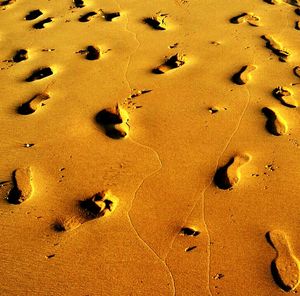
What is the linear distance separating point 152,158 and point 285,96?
47.8 inches

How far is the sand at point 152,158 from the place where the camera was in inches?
79.1

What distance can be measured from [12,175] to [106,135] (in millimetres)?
675

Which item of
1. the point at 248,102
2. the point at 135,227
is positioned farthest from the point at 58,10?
the point at 135,227

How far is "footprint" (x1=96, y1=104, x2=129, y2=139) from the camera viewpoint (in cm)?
279

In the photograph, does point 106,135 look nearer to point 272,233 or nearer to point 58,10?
point 272,233

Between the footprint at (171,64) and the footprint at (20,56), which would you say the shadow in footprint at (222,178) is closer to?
the footprint at (171,64)

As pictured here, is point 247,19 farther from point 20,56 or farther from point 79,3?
point 20,56

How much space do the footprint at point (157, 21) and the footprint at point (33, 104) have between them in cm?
154

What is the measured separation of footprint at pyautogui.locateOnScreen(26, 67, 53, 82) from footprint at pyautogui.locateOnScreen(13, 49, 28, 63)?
341mm

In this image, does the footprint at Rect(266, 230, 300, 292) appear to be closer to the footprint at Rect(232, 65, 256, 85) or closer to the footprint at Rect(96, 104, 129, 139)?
the footprint at Rect(96, 104, 129, 139)

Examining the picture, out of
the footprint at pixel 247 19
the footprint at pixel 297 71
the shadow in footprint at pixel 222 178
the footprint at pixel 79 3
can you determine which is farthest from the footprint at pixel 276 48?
the footprint at pixel 79 3

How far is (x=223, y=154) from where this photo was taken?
2.58 metres

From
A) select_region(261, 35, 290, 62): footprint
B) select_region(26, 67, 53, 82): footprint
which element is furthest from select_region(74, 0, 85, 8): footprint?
select_region(261, 35, 290, 62): footprint

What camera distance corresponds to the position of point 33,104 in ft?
10.3
